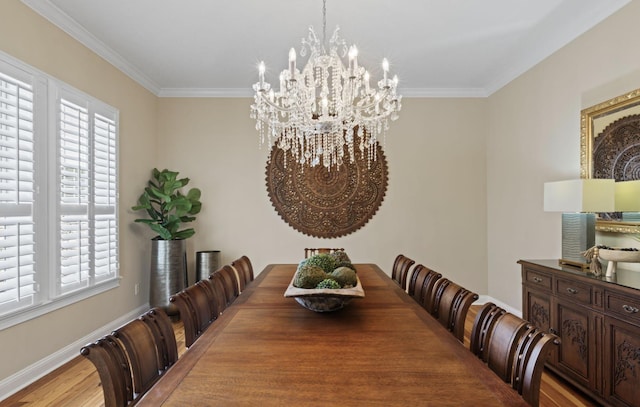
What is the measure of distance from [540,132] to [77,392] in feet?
14.9

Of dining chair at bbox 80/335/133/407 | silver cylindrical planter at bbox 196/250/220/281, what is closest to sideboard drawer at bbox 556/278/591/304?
dining chair at bbox 80/335/133/407

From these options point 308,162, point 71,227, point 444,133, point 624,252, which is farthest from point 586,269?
point 71,227

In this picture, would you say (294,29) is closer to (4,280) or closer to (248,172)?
(248,172)

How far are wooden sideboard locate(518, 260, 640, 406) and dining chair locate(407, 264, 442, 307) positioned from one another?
3.07ft

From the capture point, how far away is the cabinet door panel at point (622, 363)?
2053mm

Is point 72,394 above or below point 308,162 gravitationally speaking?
below

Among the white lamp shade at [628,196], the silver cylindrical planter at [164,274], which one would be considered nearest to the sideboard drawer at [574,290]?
the white lamp shade at [628,196]

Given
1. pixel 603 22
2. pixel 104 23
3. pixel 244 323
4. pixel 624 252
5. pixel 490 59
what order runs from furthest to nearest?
pixel 490 59 → pixel 104 23 → pixel 603 22 → pixel 624 252 → pixel 244 323

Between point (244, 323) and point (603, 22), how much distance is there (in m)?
3.40

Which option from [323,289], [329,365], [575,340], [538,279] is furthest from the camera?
[538,279]

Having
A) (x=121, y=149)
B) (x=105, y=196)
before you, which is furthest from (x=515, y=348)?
(x=121, y=149)

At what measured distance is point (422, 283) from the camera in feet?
8.30

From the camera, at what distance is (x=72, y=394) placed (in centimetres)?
259

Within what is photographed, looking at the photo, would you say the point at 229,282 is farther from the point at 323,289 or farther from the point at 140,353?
the point at 140,353
